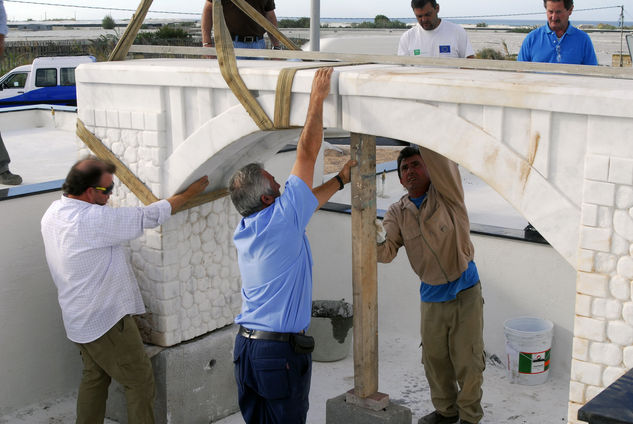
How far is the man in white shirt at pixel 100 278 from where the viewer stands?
4527 millimetres

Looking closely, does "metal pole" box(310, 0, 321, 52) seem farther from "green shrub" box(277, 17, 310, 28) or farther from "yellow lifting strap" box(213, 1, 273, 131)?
"green shrub" box(277, 17, 310, 28)

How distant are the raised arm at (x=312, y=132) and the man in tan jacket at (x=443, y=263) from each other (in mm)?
874

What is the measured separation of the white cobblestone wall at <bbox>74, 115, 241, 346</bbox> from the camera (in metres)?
4.98

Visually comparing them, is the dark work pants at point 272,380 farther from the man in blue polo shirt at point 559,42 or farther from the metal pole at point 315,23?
the metal pole at point 315,23

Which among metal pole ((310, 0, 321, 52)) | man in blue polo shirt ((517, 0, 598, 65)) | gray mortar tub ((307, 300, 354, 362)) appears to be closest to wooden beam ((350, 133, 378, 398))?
gray mortar tub ((307, 300, 354, 362))

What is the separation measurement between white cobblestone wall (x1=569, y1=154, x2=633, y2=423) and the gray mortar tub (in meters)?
3.10

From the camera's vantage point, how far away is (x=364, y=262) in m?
4.50

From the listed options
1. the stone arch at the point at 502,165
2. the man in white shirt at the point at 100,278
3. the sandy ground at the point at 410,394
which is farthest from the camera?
the sandy ground at the point at 410,394

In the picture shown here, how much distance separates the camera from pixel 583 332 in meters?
3.41

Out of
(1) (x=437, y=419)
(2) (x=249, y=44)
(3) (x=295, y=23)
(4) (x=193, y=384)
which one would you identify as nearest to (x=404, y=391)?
(1) (x=437, y=419)

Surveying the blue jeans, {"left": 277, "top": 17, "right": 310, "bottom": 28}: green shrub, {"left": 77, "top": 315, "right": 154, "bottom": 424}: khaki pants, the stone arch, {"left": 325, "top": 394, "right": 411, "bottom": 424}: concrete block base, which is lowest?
{"left": 325, "top": 394, "right": 411, "bottom": 424}: concrete block base

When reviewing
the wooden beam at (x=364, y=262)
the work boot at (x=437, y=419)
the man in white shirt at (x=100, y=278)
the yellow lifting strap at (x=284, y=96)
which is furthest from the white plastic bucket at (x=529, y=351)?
the yellow lifting strap at (x=284, y=96)

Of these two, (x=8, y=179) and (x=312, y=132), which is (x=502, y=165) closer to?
(x=312, y=132)

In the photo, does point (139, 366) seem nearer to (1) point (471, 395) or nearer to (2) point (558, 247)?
(1) point (471, 395)
